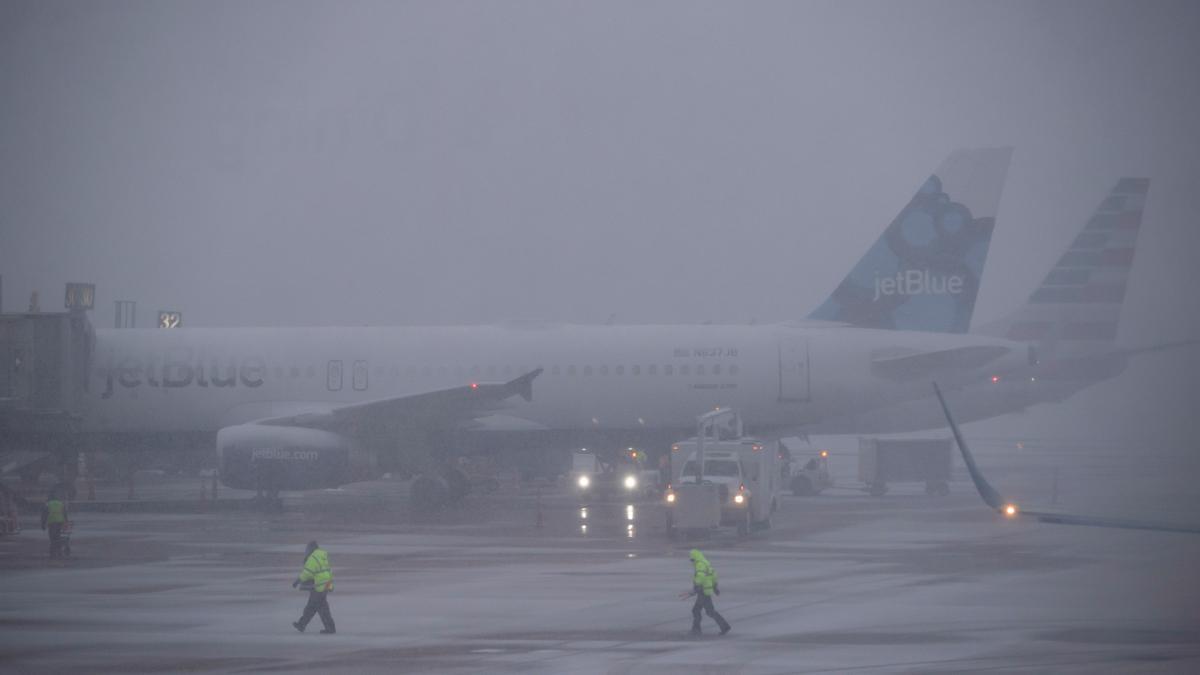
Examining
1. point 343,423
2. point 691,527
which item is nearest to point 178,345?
point 343,423

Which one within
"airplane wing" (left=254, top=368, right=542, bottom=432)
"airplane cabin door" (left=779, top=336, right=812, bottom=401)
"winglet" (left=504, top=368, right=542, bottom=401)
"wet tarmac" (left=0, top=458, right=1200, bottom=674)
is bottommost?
"wet tarmac" (left=0, top=458, right=1200, bottom=674)

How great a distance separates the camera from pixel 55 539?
77.6 ft

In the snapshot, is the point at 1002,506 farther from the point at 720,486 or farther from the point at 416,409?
the point at 416,409

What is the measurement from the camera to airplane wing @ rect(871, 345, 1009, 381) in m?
35.2

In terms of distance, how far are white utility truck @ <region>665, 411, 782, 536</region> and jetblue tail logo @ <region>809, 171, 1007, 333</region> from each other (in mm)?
7814

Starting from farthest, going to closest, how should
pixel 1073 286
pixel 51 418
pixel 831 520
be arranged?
pixel 1073 286 < pixel 51 418 < pixel 831 520

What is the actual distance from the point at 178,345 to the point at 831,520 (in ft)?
59.1

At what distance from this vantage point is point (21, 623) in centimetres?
1620

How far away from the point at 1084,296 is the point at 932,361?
32.5 feet

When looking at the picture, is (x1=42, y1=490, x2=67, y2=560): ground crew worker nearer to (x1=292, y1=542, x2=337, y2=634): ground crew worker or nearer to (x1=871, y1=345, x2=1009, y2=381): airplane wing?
(x1=292, y1=542, x2=337, y2=634): ground crew worker

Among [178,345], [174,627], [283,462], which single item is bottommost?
[174,627]

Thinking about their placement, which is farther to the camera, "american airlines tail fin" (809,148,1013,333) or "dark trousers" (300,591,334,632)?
"american airlines tail fin" (809,148,1013,333)

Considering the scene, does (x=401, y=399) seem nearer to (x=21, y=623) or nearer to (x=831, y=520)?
(x=831, y=520)

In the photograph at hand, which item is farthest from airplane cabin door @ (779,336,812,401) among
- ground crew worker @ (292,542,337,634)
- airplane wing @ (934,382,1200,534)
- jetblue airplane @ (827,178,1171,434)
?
ground crew worker @ (292,542,337,634)
